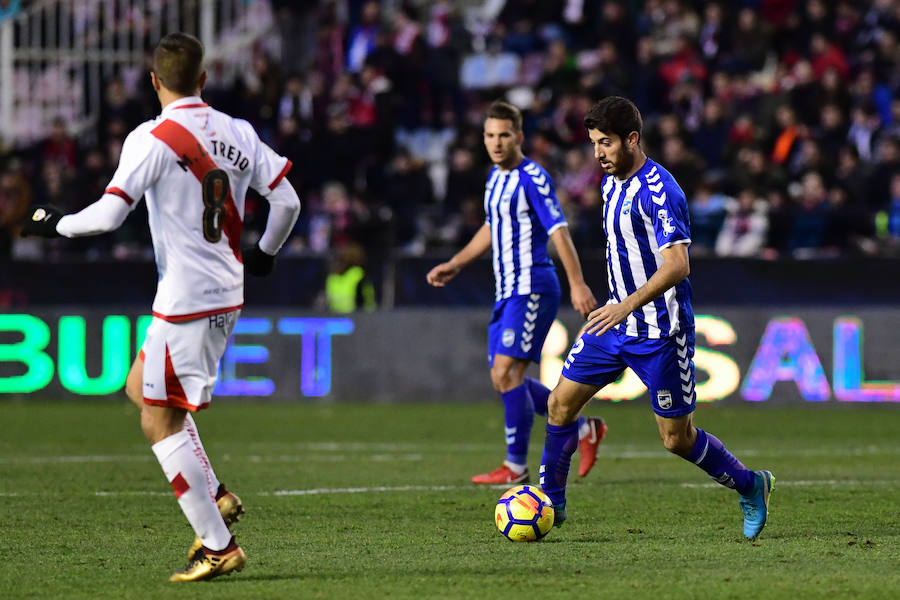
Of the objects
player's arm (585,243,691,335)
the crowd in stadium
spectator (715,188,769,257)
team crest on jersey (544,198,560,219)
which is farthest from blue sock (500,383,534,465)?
spectator (715,188,769,257)

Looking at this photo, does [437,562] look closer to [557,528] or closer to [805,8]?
[557,528]

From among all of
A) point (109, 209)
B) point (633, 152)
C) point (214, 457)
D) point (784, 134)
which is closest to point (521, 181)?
point (633, 152)

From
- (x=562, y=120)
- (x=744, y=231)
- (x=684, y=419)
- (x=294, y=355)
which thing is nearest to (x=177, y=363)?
(x=684, y=419)

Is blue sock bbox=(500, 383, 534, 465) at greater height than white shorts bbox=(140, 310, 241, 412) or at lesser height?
lesser

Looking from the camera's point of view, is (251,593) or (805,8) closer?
(251,593)

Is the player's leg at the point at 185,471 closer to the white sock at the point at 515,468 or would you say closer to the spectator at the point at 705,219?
the white sock at the point at 515,468

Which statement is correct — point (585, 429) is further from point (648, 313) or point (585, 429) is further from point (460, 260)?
point (648, 313)

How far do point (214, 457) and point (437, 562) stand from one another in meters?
4.99

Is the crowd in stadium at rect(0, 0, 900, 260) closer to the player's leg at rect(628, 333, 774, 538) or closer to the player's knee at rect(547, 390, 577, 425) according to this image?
the player's knee at rect(547, 390, 577, 425)

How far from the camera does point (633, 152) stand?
6.73 metres

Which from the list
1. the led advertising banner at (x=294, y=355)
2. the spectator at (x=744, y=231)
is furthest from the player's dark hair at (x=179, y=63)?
the spectator at (x=744, y=231)

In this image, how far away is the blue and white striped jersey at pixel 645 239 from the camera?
6.64 meters

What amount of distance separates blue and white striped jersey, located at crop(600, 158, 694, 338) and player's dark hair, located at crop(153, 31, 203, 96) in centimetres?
201

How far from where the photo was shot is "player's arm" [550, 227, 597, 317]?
7984 millimetres
